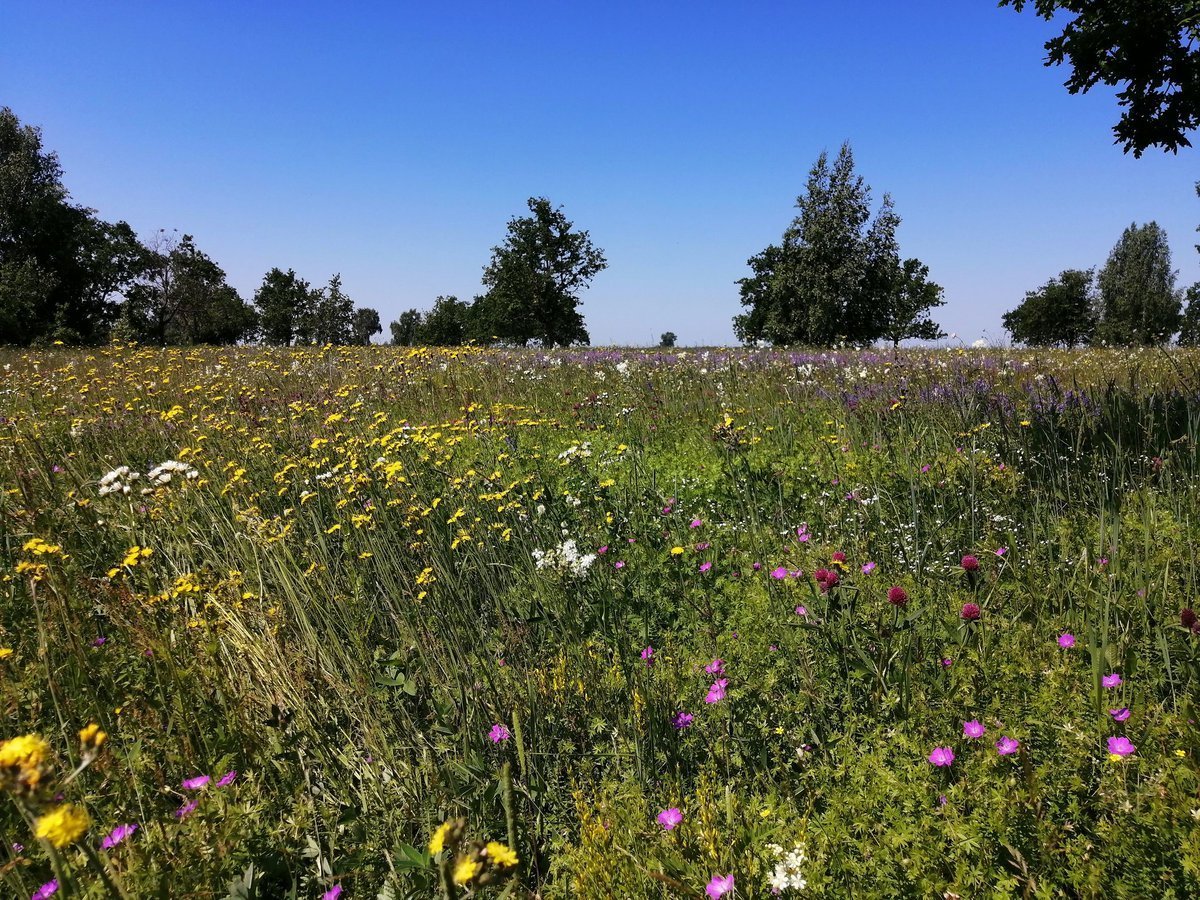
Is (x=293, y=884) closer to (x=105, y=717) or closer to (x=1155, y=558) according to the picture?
(x=105, y=717)

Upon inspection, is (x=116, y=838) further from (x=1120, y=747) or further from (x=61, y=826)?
(x=1120, y=747)

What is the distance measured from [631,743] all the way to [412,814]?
0.85 meters

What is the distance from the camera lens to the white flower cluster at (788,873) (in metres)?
1.64

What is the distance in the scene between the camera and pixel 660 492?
15.3 feet

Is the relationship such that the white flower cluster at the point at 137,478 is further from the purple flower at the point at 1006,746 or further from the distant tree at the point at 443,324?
the distant tree at the point at 443,324

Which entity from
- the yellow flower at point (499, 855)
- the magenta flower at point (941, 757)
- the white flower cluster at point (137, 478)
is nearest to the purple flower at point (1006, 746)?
the magenta flower at point (941, 757)

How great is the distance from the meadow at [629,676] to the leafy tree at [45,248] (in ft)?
143

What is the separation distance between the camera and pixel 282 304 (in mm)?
81062

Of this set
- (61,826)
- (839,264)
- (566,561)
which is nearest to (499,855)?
(61,826)

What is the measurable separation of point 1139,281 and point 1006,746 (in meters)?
93.1

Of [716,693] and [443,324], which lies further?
[443,324]

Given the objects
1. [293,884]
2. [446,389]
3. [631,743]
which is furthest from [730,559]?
[446,389]

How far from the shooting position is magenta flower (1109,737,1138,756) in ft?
5.62

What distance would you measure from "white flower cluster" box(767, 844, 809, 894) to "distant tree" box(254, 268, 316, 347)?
9085 cm
